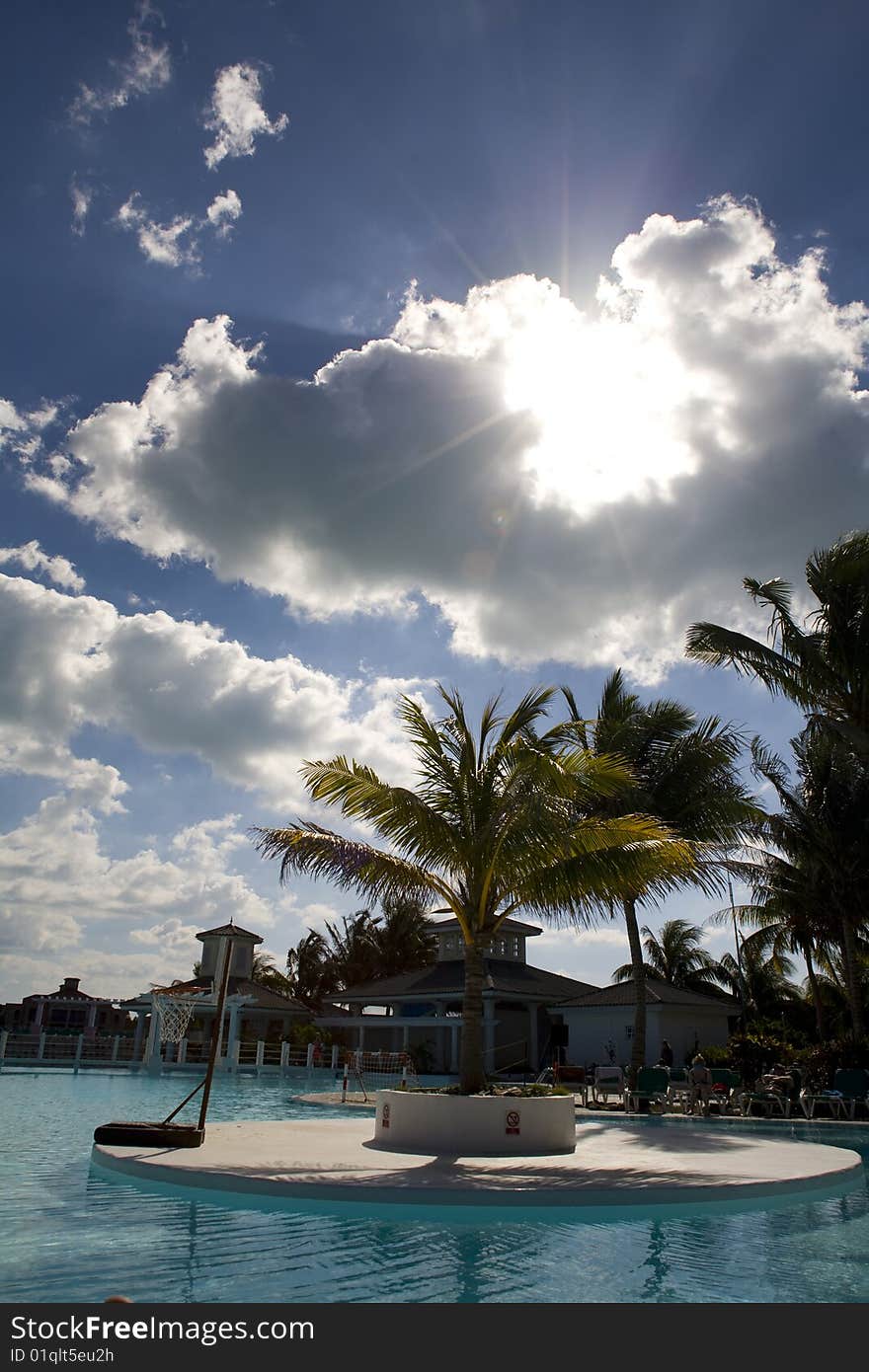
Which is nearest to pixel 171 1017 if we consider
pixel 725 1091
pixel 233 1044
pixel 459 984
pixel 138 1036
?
pixel 233 1044

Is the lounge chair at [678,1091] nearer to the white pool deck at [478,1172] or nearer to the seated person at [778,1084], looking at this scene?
the seated person at [778,1084]

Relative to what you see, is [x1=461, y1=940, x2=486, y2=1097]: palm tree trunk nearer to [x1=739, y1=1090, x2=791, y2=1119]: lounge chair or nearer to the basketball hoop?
[x1=739, y1=1090, x2=791, y2=1119]: lounge chair

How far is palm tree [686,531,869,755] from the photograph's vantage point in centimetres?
1583

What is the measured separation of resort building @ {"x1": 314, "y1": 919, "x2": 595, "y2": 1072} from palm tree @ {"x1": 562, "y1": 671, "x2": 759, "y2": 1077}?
9.33 meters

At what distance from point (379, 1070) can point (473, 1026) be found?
20.6m

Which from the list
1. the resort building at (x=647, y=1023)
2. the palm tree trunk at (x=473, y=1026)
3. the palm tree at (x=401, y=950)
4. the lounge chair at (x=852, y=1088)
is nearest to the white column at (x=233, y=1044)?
the resort building at (x=647, y=1023)

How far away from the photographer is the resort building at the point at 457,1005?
32156mm

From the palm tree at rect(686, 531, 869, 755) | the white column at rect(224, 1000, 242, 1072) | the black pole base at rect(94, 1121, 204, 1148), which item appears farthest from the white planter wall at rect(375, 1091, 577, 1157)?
the white column at rect(224, 1000, 242, 1072)

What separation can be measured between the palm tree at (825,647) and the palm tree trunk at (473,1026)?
7.70 metres

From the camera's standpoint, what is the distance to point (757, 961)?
43.5 meters

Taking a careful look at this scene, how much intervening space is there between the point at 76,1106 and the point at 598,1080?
11745 mm

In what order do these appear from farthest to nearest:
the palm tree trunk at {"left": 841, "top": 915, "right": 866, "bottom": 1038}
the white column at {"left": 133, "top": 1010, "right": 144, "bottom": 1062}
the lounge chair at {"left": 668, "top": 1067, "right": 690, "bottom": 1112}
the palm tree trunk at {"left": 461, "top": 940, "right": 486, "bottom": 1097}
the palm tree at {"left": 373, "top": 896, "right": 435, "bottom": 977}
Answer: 1. the palm tree at {"left": 373, "top": 896, "right": 435, "bottom": 977}
2. the white column at {"left": 133, "top": 1010, "right": 144, "bottom": 1062}
3. the palm tree trunk at {"left": 841, "top": 915, "right": 866, "bottom": 1038}
4. the lounge chair at {"left": 668, "top": 1067, "right": 690, "bottom": 1112}
5. the palm tree trunk at {"left": 461, "top": 940, "right": 486, "bottom": 1097}

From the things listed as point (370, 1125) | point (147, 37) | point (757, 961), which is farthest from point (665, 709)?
point (757, 961)

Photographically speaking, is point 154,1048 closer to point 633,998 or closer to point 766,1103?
point 633,998
